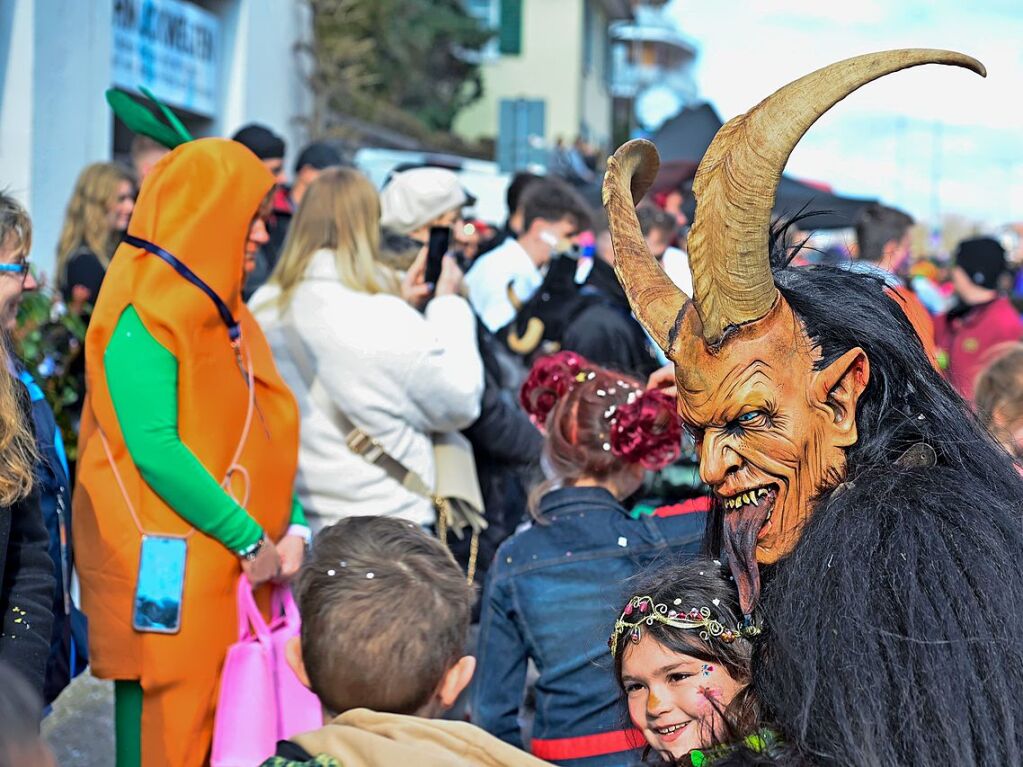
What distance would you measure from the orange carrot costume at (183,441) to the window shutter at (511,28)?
32.6 metres

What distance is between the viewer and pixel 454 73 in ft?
99.4

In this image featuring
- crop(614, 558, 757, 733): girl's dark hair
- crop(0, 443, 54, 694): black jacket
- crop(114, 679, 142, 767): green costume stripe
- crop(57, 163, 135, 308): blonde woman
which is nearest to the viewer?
crop(614, 558, 757, 733): girl's dark hair

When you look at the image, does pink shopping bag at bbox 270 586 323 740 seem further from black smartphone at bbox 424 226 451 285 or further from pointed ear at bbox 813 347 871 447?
pointed ear at bbox 813 347 871 447

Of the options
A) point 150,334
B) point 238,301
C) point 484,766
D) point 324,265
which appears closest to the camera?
point 484,766

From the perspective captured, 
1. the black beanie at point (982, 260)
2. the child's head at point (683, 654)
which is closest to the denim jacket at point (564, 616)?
the child's head at point (683, 654)

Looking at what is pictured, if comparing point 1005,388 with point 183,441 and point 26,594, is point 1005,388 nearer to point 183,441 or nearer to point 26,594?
point 183,441

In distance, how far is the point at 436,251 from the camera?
4641 mm

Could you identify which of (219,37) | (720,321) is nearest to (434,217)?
(720,321)

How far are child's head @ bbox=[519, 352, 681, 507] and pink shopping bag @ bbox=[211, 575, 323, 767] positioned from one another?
822mm

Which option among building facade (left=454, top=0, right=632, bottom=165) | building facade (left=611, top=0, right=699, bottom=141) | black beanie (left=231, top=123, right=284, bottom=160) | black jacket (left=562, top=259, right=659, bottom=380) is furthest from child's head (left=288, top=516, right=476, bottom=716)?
building facade (left=611, top=0, right=699, bottom=141)

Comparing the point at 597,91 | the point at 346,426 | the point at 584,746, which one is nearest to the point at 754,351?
the point at 584,746

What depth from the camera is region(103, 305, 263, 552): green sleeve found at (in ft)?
10.9

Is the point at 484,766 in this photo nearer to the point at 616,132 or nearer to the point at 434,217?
the point at 434,217

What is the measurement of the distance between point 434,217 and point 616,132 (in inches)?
1701
